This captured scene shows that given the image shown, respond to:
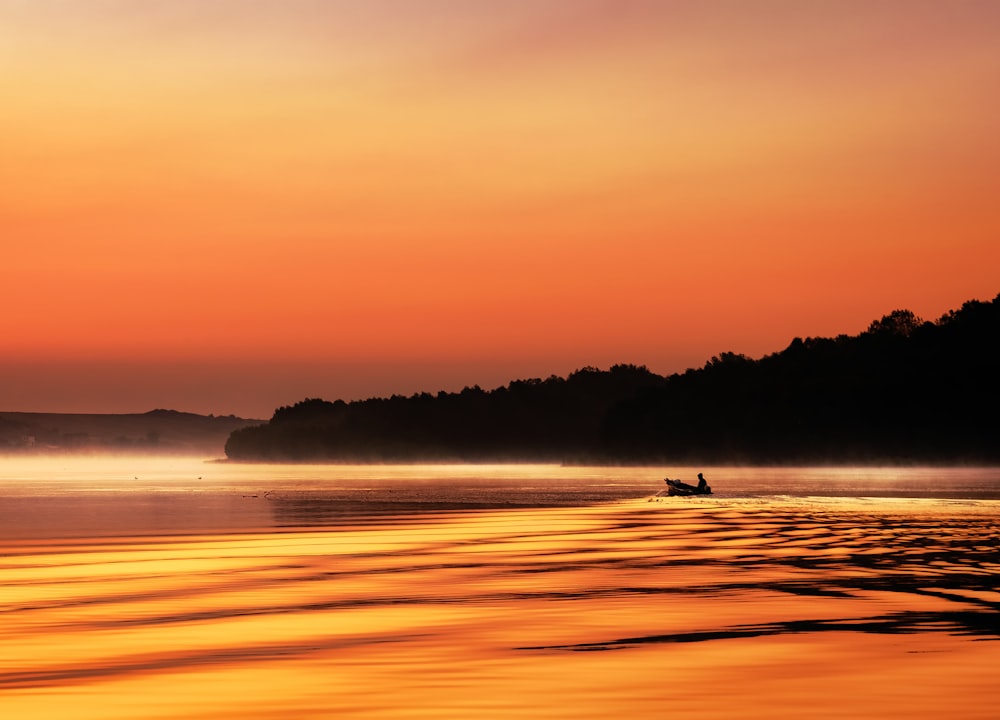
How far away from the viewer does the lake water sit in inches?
738

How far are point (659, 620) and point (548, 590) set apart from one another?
5.57 m

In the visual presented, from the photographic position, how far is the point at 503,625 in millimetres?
25609

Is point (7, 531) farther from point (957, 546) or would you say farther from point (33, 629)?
point (957, 546)

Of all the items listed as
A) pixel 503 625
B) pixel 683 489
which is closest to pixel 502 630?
pixel 503 625

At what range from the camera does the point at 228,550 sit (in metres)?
45.8

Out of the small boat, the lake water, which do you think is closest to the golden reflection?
the lake water

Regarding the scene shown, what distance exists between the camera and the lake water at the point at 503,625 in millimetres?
18734

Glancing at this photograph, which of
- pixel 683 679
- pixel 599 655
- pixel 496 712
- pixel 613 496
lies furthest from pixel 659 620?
pixel 613 496

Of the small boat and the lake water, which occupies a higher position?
the small boat

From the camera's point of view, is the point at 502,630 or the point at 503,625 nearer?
the point at 502,630

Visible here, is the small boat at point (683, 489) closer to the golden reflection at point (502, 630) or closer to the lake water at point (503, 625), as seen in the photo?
the lake water at point (503, 625)

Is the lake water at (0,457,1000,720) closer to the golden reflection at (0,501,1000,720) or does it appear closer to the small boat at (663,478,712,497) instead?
the golden reflection at (0,501,1000,720)

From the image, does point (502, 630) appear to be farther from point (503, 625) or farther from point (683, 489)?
point (683, 489)

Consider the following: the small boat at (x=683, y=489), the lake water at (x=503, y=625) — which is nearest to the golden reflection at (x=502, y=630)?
the lake water at (x=503, y=625)
